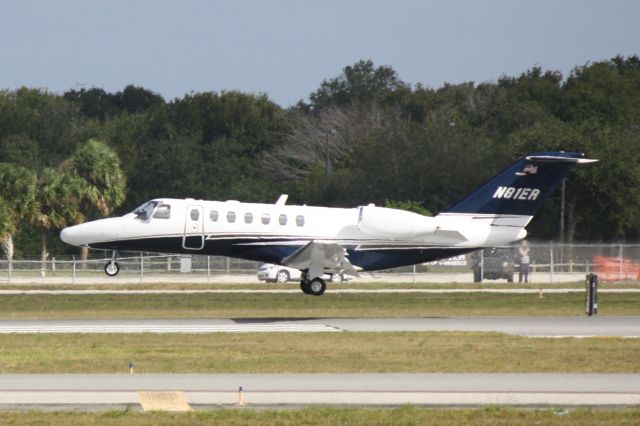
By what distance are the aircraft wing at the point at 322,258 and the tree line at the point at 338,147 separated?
2097 cm

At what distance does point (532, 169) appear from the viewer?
120 feet

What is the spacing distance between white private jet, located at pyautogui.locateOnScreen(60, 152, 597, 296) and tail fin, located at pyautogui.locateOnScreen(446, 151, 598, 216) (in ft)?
0.09

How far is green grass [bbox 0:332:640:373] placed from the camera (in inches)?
852

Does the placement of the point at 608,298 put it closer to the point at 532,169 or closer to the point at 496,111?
the point at 532,169

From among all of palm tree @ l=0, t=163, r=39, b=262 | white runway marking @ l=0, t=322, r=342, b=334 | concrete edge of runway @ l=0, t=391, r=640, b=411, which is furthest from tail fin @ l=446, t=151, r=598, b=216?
palm tree @ l=0, t=163, r=39, b=262

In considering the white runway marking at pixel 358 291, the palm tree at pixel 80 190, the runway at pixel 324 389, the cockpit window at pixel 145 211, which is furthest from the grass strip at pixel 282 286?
the runway at pixel 324 389

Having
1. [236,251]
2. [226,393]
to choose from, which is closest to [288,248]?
[236,251]

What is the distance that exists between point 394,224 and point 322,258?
2.33m

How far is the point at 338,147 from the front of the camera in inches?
3661

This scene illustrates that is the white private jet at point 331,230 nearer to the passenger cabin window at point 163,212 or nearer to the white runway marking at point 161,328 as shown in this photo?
the passenger cabin window at point 163,212

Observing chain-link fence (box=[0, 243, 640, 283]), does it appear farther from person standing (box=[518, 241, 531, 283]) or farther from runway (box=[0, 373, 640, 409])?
runway (box=[0, 373, 640, 409])

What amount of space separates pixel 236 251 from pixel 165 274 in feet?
61.8

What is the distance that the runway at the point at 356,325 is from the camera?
29016 mm

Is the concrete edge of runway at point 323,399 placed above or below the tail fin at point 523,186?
below
